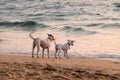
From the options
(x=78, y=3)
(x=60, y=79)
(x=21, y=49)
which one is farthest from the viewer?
(x=78, y=3)

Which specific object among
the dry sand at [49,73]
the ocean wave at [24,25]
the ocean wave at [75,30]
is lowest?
the ocean wave at [24,25]

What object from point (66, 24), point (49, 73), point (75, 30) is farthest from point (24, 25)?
point (49, 73)

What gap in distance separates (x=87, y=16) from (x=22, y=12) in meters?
7.74

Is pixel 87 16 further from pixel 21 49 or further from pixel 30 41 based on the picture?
pixel 21 49

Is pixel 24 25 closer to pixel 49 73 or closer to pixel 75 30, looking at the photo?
pixel 75 30

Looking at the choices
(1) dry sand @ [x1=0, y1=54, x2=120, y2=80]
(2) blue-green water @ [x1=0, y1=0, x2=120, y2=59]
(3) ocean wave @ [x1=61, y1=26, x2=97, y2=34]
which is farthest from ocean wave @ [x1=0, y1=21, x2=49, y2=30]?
(1) dry sand @ [x1=0, y1=54, x2=120, y2=80]

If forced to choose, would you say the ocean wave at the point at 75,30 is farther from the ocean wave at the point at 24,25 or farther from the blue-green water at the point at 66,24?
the ocean wave at the point at 24,25

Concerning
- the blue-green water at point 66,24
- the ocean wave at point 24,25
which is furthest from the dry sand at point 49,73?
the ocean wave at point 24,25

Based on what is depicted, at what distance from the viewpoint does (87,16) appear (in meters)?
29.2

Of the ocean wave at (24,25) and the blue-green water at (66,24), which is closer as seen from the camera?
the blue-green water at (66,24)

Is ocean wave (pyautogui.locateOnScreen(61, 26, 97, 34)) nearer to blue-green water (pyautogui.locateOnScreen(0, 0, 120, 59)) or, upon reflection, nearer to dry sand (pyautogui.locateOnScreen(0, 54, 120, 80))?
blue-green water (pyautogui.locateOnScreen(0, 0, 120, 59))

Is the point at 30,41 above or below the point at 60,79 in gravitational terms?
below

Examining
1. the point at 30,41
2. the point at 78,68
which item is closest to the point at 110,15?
the point at 30,41

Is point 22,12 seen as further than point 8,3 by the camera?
No
